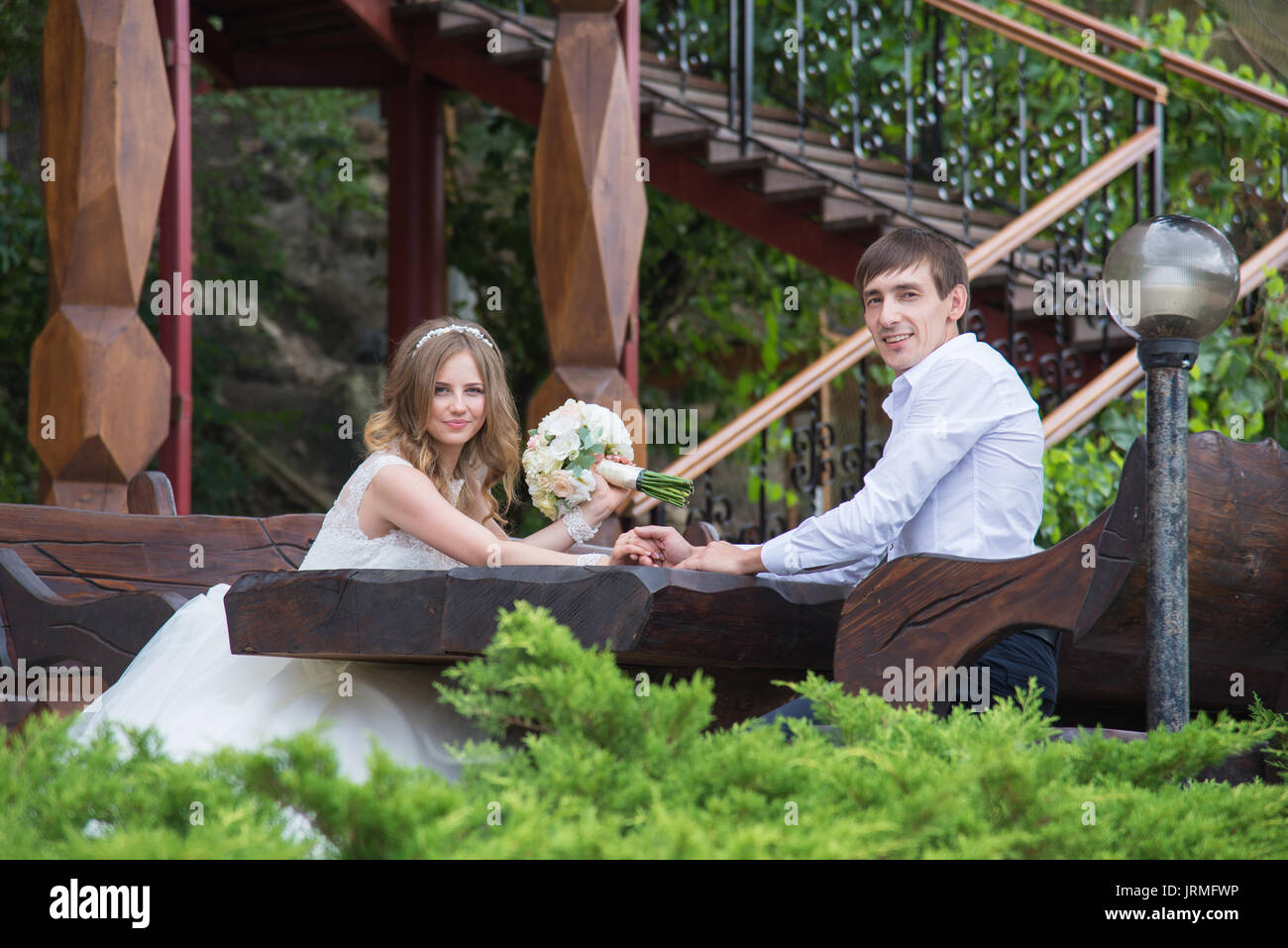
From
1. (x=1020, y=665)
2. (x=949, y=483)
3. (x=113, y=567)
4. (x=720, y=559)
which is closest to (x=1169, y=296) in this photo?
(x=949, y=483)

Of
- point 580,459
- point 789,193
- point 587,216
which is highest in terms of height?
point 789,193

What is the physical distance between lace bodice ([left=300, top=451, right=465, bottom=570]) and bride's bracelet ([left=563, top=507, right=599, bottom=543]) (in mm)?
285

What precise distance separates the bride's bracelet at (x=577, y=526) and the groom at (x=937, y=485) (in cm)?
49

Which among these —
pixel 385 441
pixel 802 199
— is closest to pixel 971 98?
pixel 802 199

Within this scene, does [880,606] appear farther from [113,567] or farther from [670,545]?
[113,567]

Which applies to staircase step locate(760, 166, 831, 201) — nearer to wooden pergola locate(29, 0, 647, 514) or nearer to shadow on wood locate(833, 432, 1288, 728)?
wooden pergola locate(29, 0, 647, 514)

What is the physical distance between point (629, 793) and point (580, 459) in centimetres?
173

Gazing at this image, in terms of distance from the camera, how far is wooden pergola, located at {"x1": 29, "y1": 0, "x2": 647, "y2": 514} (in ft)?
15.8

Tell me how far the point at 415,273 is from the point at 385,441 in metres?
4.83

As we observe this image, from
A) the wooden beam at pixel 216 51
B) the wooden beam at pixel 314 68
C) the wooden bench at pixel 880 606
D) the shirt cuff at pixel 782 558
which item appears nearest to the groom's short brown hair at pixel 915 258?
the shirt cuff at pixel 782 558

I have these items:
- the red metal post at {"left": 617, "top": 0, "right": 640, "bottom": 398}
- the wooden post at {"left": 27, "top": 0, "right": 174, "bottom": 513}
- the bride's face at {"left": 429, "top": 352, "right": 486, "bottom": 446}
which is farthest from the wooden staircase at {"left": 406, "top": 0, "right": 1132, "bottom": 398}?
the bride's face at {"left": 429, "top": 352, "right": 486, "bottom": 446}

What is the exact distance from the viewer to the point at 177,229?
5.59 m

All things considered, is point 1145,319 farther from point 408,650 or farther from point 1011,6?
point 1011,6
